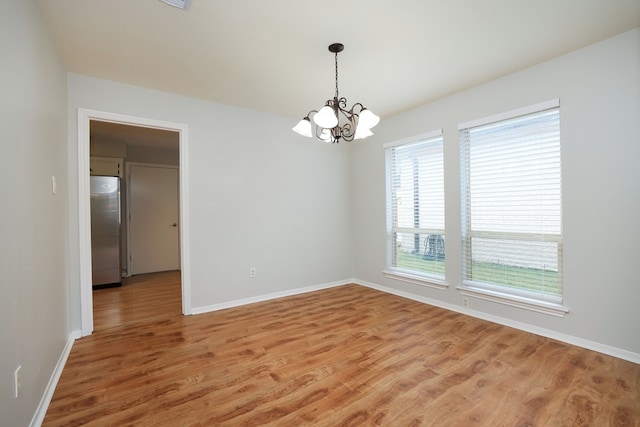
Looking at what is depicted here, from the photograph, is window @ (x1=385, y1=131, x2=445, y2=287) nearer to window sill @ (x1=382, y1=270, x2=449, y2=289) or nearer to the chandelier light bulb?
window sill @ (x1=382, y1=270, x2=449, y2=289)

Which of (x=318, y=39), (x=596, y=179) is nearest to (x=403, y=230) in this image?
(x=596, y=179)

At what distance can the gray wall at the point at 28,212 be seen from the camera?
1296mm

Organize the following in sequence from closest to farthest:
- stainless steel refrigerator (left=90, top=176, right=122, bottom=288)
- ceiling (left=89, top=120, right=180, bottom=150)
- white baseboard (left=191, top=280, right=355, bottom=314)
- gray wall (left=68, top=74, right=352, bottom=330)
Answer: gray wall (left=68, top=74, right=352, bottom=330) → white baseboard (left=191, top=280, right=355, bottom=314) → ceiling (left=89, top=120, right=180, bottom=150) → stainless steel refrigerator (left=90, top=176, right=122, bottom=288)

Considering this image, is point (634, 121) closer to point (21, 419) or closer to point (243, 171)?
point (243, 171)

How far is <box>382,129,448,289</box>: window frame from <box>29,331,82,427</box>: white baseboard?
3.68m

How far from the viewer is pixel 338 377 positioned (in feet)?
6.70

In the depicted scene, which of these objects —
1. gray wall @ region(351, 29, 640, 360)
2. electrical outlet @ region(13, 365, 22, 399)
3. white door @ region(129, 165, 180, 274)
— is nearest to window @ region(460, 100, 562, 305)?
gray wall @ region(351, 29, 640, 360)

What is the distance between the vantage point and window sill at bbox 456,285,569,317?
8.58ft

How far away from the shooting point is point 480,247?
10.6 ft

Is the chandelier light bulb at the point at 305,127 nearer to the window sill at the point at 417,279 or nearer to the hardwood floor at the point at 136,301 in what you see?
the window sill at the point at 417,279

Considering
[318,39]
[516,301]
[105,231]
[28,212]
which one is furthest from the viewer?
[105,231]

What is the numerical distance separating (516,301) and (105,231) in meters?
5.95

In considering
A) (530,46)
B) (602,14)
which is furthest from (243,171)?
(602,14)

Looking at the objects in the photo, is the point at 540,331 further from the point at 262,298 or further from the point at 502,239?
the point at 262,298
